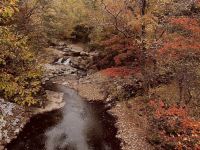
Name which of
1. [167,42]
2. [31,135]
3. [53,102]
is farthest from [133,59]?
[31,135]

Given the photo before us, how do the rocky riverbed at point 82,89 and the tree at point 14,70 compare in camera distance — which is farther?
the rocky riverbed at point 82,89

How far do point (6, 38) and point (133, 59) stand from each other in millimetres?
21679

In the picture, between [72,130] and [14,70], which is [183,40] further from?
[14,70]

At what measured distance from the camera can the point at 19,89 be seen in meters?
9.70

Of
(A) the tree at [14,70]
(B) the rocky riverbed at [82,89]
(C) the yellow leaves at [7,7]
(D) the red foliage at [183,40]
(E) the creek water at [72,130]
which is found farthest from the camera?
(B) the rocky riverbed at [82,89]

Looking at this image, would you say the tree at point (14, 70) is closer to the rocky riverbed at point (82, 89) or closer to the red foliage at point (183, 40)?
the rocky riverbed at point (82, 89)

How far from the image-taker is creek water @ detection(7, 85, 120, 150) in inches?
838

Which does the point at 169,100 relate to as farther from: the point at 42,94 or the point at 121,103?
the point at 42,94

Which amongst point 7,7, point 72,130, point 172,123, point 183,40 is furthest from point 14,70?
point 183,40

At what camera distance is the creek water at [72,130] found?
21281 millimetres

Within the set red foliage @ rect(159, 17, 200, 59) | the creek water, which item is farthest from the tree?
red foliage @ rect(159, 17, 200, 59)

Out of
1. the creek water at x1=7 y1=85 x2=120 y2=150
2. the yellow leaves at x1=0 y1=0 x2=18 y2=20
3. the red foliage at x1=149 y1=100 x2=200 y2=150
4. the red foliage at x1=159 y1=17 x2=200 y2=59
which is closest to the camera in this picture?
the yellow leaves at x1=0 y1=0 x2=18 y2=20

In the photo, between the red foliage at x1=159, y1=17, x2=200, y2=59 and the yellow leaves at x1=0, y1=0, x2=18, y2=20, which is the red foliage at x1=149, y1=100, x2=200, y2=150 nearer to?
the red foliage at x1=159, y1=17, x2=200, y2=59

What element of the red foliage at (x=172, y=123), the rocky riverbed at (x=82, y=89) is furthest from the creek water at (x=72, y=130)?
the red foliage at (x=172, y=123)
